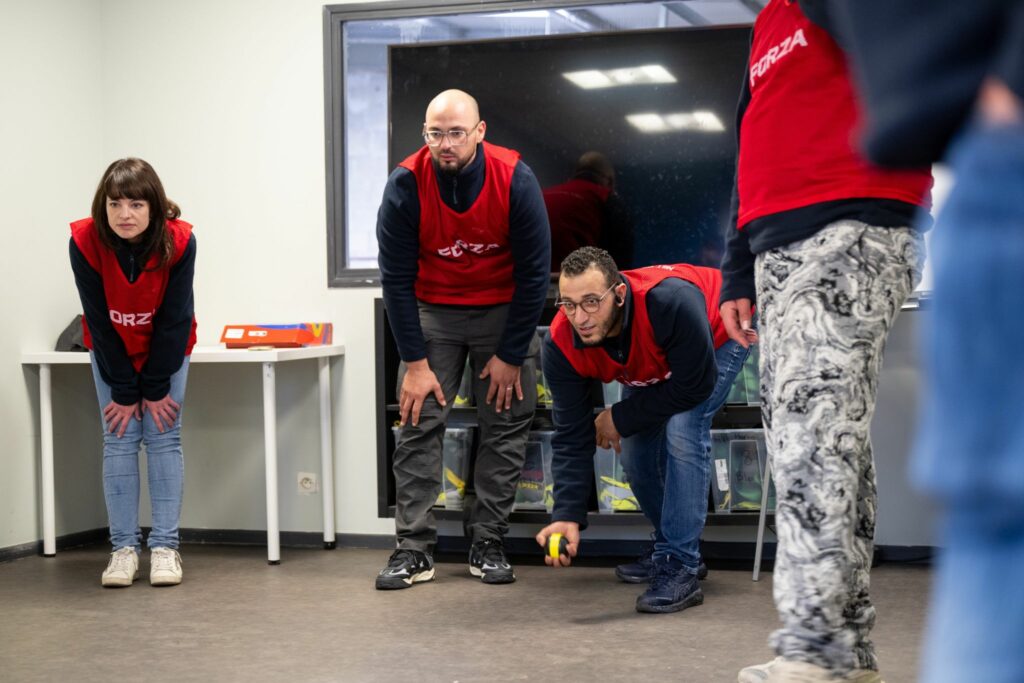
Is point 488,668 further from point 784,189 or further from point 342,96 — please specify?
point 342,96

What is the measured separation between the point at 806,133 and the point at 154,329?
220 cm

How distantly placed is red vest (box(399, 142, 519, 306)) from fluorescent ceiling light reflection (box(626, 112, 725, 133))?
50cm

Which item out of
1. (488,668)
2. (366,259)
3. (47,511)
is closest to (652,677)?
(488,668)

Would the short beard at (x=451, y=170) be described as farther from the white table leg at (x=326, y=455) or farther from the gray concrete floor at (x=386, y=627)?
the gray concrete floor at (x=386, y=627)

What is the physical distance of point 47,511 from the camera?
143 inches

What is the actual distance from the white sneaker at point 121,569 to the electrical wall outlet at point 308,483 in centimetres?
74

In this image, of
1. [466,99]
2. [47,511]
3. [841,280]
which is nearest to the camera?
[841,280]

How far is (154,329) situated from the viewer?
3.14 metres

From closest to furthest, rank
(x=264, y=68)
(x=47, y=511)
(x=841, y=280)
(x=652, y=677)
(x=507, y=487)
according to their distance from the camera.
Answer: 1. (x=841, y=280)
2. (x=652, y=677)
3. (x=507, y=487)
4. (x=47, y=511)
5. (x=264, y=68)

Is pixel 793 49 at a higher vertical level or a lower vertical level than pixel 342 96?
lower

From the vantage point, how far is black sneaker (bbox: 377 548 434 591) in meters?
3.05

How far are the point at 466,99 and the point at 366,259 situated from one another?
1007mm

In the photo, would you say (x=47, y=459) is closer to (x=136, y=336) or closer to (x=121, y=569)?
(x=121, y=569)

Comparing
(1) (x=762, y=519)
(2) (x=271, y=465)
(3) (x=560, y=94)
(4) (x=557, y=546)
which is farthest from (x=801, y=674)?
(3) (x=560, y=94)
